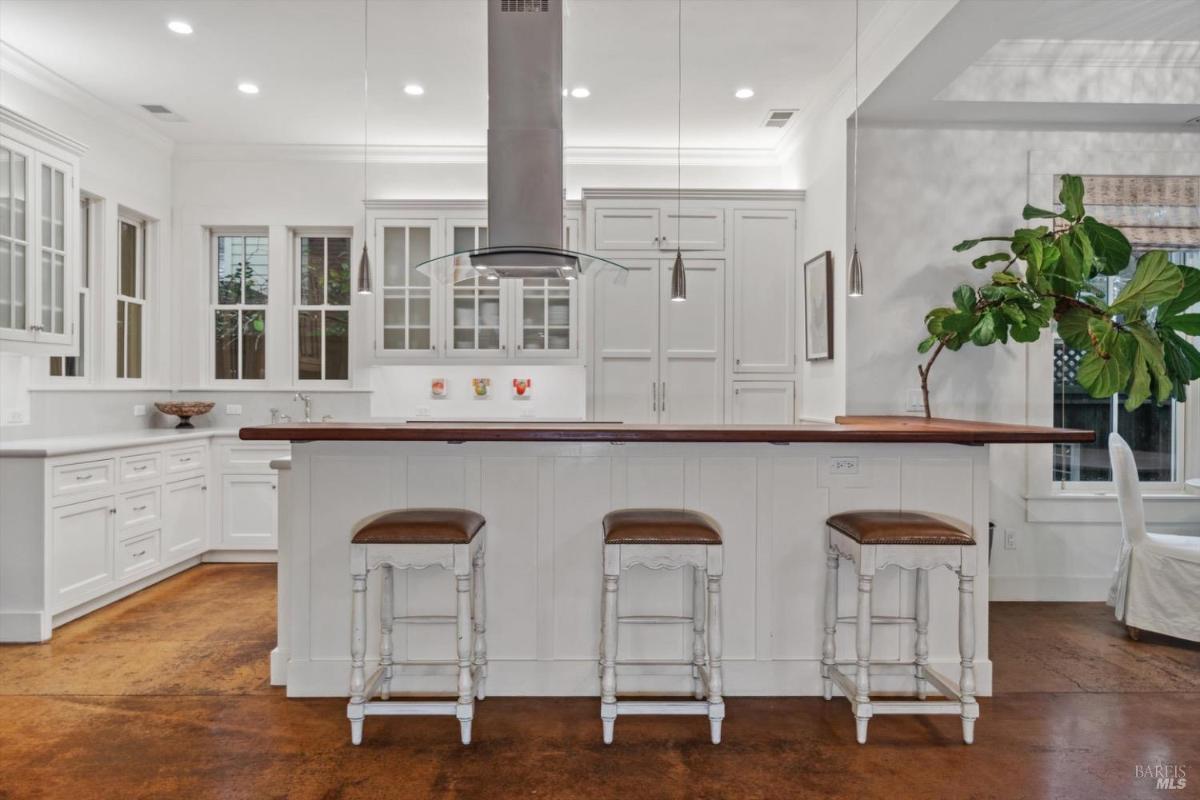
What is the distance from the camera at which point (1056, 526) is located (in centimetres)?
437

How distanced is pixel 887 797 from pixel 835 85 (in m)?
3.82

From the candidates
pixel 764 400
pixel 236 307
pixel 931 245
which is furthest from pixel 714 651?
pixel 236 307

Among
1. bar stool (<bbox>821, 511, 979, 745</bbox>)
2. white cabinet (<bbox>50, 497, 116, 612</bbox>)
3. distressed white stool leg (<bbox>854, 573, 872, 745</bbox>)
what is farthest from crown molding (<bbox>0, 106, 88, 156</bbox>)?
distressed white stool leg (<bbox>854, 573, 872, 745</bbox>)

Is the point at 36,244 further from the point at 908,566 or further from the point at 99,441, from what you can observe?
the point at 908,566

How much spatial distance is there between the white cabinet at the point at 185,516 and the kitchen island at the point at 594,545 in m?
2.25

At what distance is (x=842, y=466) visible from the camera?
2875 mm

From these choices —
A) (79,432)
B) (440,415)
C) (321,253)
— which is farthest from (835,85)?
(79,432)

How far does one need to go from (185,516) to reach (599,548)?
3.39 m

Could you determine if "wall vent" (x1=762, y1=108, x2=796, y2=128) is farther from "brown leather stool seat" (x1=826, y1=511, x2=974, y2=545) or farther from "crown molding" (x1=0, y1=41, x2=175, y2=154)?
"crown molding" (x1=0, y1=41, x2=175, y2=154)

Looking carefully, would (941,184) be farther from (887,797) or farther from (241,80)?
(241,80)

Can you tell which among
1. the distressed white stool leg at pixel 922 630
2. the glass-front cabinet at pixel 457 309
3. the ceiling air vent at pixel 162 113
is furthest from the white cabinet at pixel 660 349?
the ceiling air vent at pixel 162 113

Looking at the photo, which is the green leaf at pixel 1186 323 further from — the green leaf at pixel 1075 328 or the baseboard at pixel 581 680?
the baseboard at pixel 581 680

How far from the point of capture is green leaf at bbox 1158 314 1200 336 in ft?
11.6

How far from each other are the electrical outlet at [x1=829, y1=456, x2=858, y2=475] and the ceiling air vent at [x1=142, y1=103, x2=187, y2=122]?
4878 mm
